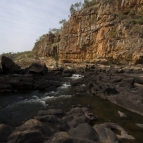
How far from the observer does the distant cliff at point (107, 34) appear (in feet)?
158

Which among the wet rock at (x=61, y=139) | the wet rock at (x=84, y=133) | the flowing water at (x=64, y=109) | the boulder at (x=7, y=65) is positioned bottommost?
the flowing water at (x=64, y=109)

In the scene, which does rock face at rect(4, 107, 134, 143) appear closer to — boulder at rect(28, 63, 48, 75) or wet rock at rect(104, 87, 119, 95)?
wet rock at rect(104, 87, 119, 95)

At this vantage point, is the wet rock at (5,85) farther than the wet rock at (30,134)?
Yes

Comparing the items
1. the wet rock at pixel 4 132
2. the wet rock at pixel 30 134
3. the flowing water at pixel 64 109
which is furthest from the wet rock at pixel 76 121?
the wet rock at pixel 4 132

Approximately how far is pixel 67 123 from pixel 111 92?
10.1 m

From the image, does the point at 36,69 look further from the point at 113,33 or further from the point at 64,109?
the point at 113,33

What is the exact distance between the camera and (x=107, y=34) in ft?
182

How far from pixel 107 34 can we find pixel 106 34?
1.39 feet

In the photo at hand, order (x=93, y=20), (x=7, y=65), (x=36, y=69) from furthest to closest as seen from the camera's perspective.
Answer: (x=93, y=20), (x=36, y=69), (x=7, y=65)

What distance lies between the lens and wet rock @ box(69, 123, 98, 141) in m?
8.48

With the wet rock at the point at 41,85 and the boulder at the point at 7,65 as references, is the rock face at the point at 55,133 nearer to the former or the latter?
the wet rock at the point at 41,85

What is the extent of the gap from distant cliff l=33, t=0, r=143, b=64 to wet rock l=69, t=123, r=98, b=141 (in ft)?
131

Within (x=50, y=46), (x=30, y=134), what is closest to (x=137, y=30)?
(x=30, y=134)

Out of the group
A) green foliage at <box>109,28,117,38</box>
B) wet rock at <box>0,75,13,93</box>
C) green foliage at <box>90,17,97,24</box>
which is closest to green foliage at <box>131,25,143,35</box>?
green foliage at <box>109,28,117,38</box>
